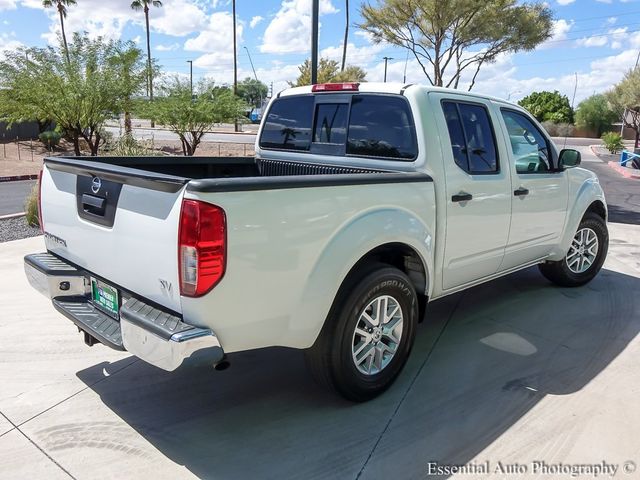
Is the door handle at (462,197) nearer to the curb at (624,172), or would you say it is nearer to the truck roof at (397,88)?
the truck roof at (397,88)

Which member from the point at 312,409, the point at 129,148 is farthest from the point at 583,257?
the point at 129,148

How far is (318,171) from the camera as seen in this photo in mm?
4203

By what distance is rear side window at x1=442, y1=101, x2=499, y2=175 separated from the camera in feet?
12.4

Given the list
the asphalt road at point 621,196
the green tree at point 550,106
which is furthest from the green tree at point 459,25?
the green tree at point 550,106

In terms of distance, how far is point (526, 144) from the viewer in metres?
4.53

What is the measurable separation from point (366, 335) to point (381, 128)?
61.8 inches

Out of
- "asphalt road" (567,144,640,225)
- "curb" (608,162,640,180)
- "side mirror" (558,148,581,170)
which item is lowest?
"asphalt road" (567,144,640,225)

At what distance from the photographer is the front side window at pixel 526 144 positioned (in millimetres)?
4367

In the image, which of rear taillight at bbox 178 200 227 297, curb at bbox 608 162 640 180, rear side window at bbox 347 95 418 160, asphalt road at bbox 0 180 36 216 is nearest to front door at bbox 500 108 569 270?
rear side window at bbox 347 95 418 160

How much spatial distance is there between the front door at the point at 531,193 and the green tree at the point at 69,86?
10.3m

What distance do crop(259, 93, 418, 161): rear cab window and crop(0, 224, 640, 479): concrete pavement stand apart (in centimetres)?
162

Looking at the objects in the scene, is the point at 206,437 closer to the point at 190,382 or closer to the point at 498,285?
the point at 190,382

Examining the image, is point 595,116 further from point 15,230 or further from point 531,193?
point 15,230

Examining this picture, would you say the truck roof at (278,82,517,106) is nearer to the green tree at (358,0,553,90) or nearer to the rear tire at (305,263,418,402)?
the rear tire at (305,263,418,402)
